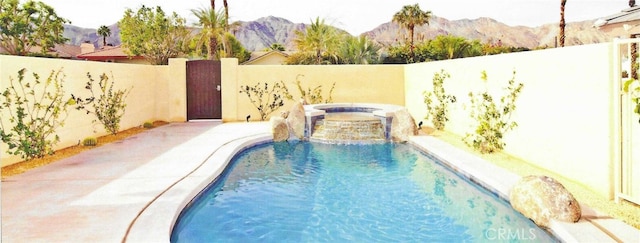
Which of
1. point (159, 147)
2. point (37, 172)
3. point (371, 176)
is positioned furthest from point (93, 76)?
point (371, 176)

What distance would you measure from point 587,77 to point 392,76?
1040cm

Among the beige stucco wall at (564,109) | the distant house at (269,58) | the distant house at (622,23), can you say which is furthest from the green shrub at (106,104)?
the distant house at (269,58)

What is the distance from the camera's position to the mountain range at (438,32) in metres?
91.0

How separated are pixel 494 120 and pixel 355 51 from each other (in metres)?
14.8

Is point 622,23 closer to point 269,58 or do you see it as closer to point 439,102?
point 439,102

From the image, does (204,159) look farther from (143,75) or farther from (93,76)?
(143,75)

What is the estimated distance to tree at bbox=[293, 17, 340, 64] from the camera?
22.3 meters

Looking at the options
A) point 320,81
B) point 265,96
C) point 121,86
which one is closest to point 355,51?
point 320,81

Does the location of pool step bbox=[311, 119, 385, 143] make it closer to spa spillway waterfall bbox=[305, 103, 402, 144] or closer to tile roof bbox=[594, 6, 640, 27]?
spa spillway waterfall bbox=[305, 103, 402, 144]

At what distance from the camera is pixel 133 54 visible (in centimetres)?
3528

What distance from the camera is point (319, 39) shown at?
22375 millimetres

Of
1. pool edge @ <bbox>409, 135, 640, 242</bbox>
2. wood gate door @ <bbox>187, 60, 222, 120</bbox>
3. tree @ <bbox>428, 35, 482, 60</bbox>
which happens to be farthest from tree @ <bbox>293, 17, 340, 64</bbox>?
pool edge @ <bbox>409, 135, 640, 242</bbox>

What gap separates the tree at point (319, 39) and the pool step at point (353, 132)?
453 inches

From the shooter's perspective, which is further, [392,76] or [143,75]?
[392,76]
